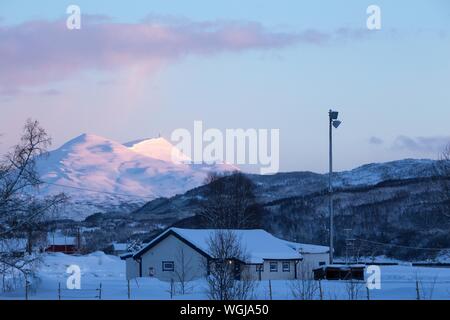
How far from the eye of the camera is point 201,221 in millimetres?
74875

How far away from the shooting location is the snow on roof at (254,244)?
47594 millimetres

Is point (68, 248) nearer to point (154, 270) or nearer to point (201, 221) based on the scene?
point (201, 221)

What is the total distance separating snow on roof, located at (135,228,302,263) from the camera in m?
47.6

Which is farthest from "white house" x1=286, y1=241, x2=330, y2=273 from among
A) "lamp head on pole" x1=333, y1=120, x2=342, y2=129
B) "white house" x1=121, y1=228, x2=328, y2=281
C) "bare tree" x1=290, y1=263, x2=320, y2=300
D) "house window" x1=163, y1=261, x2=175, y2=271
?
"bare tree" x1=290, y1=263, x2=320, y2=300

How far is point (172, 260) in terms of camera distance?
4869cm

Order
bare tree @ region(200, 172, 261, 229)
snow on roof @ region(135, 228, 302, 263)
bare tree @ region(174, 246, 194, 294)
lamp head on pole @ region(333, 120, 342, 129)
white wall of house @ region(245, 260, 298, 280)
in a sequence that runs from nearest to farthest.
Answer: lamp head on pole @ region(333, 120, 342, 129), bare tree @ region(174, 246, 194, 294), snow on roof @ region(135, 228, 302, 263), white wall of house @ region(245, 260, 298, 280), bare tree @ region(200, 172, 261, 229)

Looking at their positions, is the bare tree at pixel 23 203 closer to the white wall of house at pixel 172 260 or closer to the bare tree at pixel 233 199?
the white wall of house at pixel 172 260

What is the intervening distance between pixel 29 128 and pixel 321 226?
6519cm

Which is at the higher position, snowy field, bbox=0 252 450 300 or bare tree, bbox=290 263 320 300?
bare tree, bbox=290 263 320 300

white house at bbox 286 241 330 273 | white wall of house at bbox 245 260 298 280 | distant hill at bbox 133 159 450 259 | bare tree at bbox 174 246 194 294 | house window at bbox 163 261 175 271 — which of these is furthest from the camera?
distant hill at bbox 133 159 450 259

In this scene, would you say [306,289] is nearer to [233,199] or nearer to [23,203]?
[23,203]

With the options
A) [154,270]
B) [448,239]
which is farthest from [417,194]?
[154,270]

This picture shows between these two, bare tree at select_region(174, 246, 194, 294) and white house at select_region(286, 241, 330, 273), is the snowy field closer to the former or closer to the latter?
bare tree at select_region(174, 246, 194, 294)

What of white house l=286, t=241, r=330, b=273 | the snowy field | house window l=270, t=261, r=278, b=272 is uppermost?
white house l=286, t=241, r=330, b=273
